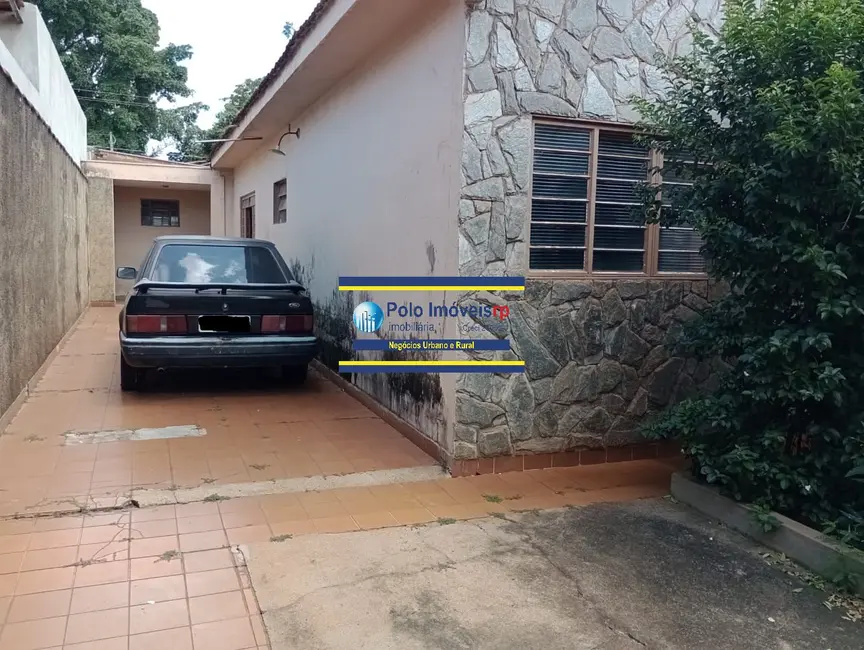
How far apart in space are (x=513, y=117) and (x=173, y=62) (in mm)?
25346

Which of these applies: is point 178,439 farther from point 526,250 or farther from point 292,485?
point 526,250

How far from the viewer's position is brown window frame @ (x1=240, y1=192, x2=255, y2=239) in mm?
13602

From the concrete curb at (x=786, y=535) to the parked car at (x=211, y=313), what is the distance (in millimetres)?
4033

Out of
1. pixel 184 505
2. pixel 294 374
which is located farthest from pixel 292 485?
pixel 294 374

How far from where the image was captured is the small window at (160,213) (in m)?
18.3

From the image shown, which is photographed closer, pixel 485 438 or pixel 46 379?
pixel 485 438

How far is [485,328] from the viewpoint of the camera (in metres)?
4.86

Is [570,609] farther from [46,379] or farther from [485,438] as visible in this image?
[46,379]

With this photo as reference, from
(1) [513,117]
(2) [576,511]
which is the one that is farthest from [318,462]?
(1) [513,117]

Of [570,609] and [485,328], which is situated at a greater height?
[485,328]

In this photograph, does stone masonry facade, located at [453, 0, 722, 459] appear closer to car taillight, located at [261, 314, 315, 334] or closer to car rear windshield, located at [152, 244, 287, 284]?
car taillight, located at [261, 314, 315, 334]

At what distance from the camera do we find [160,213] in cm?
1848

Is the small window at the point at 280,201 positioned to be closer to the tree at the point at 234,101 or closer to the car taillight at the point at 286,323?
the car taillight at the point at 286,323

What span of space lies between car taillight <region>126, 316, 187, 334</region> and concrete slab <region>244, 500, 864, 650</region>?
3.48m
